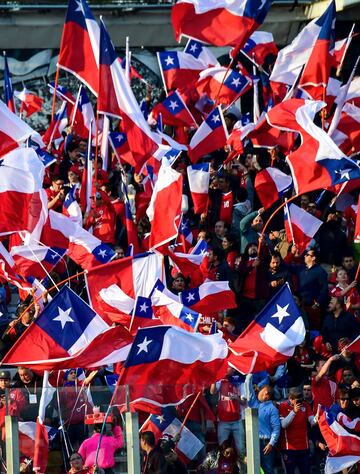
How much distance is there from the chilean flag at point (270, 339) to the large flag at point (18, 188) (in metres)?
3.04

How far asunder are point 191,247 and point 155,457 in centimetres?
673

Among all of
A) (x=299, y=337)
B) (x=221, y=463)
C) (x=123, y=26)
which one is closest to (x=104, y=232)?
(x=299, y=337)

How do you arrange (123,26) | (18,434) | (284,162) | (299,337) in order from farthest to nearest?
(123,26), (284,162), (299,337), (18,434)

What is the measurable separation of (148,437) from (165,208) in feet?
16.3

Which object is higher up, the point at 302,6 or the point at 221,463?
the point at 221,463

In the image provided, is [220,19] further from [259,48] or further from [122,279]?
[122,279]

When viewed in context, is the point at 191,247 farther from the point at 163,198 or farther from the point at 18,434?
the point at 18,434

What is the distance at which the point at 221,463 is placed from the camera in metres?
19.2

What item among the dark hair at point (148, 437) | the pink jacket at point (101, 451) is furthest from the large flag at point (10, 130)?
the pink jacket at point (101, 451)

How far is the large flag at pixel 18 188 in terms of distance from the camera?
73.8ft

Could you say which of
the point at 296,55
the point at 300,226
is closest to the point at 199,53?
the point at 296,55

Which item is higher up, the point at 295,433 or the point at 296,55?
the point at 296,55

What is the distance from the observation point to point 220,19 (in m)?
28.6

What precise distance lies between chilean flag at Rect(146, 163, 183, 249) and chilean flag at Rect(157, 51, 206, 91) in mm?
6877
